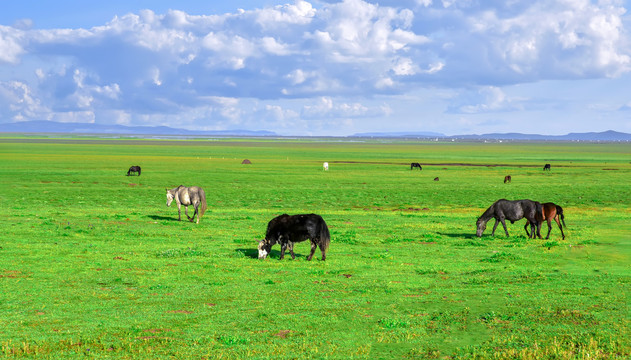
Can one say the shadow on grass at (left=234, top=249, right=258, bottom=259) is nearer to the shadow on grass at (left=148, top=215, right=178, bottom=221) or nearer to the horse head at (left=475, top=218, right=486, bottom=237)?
the horse head at (left=475, top=218, right=486, bottom=237)

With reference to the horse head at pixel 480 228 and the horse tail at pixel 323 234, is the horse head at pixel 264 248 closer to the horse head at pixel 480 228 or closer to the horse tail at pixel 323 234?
the horse tail at pixel 323 234

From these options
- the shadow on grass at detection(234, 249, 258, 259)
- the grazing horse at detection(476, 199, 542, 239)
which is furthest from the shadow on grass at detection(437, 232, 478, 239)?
the shadow on grass at detection(234, 249, 258, 259)

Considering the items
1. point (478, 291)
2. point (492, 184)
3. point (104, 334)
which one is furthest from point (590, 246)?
point (492, 184)

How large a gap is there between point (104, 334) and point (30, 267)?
8089mm

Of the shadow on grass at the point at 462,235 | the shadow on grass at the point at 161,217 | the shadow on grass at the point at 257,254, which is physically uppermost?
the shadow on grass at the point at 257,254

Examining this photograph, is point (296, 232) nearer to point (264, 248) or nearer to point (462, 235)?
point (264, 248)

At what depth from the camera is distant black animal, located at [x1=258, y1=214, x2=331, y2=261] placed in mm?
19859

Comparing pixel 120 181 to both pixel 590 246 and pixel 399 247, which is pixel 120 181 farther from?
pixel 590 246

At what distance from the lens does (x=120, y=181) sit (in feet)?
197

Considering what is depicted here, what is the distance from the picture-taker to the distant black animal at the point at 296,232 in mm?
19859

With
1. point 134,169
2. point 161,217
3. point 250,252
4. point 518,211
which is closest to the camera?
point 250,252

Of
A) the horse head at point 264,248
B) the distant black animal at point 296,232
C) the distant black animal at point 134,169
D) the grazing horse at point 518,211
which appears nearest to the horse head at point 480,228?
the grazing horse at point 518,211

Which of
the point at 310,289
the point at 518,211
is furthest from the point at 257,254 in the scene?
the point at 518,211

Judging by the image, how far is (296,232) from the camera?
20141mm
